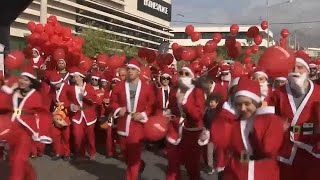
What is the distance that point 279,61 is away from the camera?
614 centimetres

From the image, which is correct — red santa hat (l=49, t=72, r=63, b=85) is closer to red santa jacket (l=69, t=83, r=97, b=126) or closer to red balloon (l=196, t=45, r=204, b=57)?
red santa jacket (l=69, t=83, r=97, b=126)

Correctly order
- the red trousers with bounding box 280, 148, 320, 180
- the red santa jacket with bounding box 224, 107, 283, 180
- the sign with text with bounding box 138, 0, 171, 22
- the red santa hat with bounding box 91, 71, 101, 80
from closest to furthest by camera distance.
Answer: the red santa jacket with bounding box 224, 107, 283, 180 → the red trousers with bounding box 280, 148, 320, 180 → the red santa hat with bounding box 91, 71, 101, 80 → the sign with text with bounding box 138, 0, 171, 22

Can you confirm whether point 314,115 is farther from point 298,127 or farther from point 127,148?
point 127,148

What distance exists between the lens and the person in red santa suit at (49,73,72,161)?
11.4 meters

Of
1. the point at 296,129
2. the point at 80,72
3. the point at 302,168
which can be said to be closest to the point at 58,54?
the point at 80,72

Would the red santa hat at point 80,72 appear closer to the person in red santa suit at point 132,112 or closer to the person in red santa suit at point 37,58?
the person in red santa suit at point 37,58

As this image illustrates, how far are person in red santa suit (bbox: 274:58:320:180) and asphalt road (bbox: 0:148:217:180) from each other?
141 inches

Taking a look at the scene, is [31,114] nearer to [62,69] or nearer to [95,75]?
[62,69]

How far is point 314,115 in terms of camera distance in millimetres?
6000

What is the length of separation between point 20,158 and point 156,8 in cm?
8466

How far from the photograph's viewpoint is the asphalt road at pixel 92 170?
9.58m

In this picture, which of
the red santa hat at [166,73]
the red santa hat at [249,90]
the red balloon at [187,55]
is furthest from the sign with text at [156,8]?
the red santa hat at [249,90]

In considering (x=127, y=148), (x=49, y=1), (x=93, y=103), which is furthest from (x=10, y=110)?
(x=49, y=1)

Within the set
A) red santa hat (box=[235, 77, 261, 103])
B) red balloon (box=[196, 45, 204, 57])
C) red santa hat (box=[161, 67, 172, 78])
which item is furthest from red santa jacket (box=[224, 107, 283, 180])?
red balloon (box=[196, 45, 204, 57])
